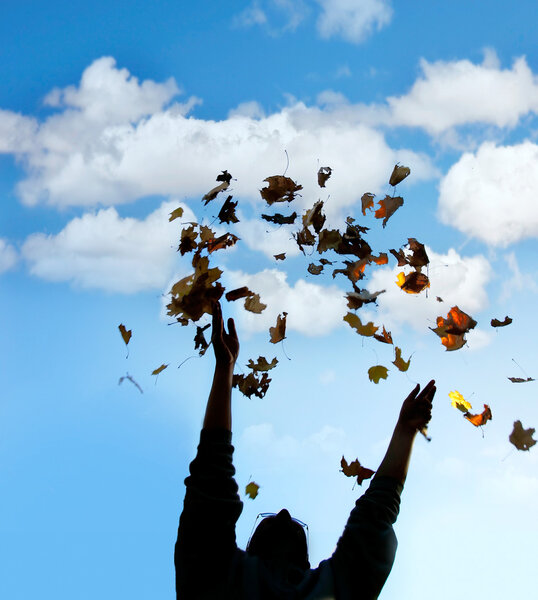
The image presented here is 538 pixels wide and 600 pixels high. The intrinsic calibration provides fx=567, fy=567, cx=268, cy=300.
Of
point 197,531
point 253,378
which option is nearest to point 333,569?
point 197,531

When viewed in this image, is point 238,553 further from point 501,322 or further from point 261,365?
point 501,322

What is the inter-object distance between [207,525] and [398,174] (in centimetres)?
310

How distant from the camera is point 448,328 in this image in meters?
3.89

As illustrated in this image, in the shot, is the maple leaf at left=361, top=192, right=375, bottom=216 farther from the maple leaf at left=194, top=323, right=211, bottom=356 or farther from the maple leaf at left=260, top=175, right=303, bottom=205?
the maple leaf at left=194, top=323, right=211, bottom=356

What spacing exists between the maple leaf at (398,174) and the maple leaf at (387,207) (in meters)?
0.12

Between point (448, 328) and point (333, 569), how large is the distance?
2.07m

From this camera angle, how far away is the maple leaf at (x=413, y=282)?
4027 millimetres

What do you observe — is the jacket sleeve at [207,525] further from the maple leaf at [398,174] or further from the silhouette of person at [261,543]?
the maple leaf at [398,174]

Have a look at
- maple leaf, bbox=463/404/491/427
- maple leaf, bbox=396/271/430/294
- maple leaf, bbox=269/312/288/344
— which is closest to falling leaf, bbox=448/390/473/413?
maple leaf, bbox=463/404/491/427

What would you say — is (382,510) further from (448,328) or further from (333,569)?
(448,328)

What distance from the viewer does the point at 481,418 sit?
3.69m

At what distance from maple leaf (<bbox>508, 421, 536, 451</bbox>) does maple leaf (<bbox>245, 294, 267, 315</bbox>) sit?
185cm

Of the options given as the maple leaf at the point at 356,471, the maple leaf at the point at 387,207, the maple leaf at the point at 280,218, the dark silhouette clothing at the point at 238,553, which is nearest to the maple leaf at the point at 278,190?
the maple leaf at the point at 280,218

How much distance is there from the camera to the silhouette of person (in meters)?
2.16
